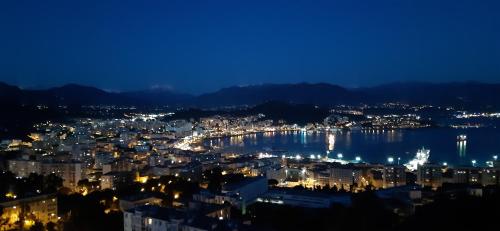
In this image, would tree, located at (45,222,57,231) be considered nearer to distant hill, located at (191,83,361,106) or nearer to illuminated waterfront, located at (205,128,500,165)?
illuminated waterfront, located at (205,128,500,165)

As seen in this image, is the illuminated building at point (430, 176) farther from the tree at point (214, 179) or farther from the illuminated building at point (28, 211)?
the illuminated building at point (28, 211)

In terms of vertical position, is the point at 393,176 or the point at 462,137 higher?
the point at 462,137

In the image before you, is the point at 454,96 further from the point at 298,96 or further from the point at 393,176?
the point at 393,176

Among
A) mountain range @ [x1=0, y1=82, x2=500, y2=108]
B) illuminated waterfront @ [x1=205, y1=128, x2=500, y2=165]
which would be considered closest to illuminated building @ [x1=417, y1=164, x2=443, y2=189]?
illuminated waterfront @ [x1=205, y1=128, x2=500, y2=165]

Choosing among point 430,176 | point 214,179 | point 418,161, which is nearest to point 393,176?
point 430,176

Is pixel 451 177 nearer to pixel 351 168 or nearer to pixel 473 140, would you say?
pixel 351 168

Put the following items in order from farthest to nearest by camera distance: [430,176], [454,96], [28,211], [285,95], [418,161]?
[285,95]
[454,96]
[418,161]
[430,176]
[28,211]

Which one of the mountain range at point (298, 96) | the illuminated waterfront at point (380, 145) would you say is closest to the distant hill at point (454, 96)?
the mountain range at point (298, 96)

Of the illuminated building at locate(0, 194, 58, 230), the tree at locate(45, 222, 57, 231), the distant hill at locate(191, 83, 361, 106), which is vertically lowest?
the tree at locate(45, 222, 57, 231)

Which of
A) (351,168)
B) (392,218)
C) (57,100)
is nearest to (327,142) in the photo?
(351,168)
